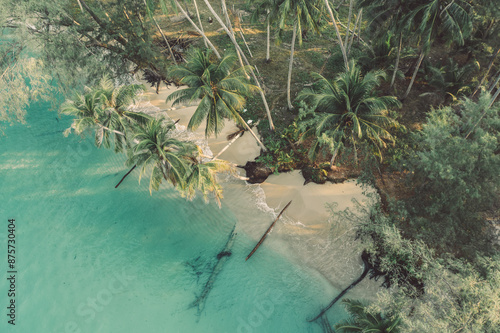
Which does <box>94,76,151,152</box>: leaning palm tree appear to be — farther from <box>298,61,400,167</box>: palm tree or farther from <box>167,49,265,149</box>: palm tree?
<box>298,61,400,167</box>: palm tree

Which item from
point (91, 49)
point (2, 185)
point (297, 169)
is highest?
point (91, 49)

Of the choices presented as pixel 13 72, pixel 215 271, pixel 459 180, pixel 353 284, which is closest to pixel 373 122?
pixel 459 180

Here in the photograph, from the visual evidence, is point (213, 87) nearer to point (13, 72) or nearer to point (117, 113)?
point (117, 113)

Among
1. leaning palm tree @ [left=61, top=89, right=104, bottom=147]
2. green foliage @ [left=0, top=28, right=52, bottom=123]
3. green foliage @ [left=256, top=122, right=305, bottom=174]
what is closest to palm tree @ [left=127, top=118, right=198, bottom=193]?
leaning palm tree @ [left=61, top=89, right=104, bottom=147]

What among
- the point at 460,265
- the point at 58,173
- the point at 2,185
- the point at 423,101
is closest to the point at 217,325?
the point at 460,265

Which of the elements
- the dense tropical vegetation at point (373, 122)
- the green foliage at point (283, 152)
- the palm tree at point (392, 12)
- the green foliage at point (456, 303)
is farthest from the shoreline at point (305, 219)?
the palm tree at point (392, 12)

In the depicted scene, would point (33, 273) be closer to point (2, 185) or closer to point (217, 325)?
point (2, 185)
